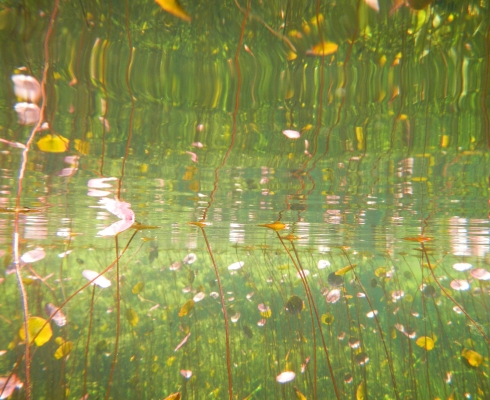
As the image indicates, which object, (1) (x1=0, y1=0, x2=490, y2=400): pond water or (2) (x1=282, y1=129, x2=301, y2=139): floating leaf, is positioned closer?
(1) (x1=0, y1=0, x2=490, y2=400): pond water

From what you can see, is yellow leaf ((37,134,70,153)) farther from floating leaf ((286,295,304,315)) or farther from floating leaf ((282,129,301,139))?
floating leaf ((286,295,304,315))

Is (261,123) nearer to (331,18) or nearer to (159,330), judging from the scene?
(331,18)

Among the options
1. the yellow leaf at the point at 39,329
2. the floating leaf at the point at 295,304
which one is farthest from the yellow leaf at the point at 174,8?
the floating leaf at the point at 295,304

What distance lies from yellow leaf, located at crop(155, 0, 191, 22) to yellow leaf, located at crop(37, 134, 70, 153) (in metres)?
2.53

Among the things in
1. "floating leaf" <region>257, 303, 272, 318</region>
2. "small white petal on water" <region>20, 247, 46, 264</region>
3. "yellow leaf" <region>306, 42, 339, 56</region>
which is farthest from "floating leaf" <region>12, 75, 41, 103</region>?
"floating leaf" <region>257, 303, 272, 318</region>

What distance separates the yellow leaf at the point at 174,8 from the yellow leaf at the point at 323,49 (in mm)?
996

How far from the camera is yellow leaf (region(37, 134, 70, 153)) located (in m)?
4.01

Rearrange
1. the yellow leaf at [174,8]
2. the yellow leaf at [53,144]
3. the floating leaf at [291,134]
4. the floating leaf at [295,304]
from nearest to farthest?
the yellow leaf at [174,8], the floating leaf at [291,134], the yellow leaf at [53,144], the floating leaf at [295,304]

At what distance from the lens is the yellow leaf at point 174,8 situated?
6.64ft

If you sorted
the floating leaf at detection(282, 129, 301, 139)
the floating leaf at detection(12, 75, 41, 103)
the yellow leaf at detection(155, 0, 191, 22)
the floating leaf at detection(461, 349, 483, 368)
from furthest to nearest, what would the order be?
the floating leaf at detection(461, 349, 483, 368) < the floating leaf at detection(282, 129, 301, 139) < the floating leaf at detection(12, 75, 41, 103) < the yellow leaf at detection(155, 0, 191, 22)

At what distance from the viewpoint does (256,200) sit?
7.02m

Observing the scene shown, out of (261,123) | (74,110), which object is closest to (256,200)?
(261,123)

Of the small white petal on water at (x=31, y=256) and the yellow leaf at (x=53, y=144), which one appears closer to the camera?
the yellow leaf at (x=53, y=144)

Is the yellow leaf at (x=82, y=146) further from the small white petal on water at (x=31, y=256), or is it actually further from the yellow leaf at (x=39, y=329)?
the yellow leaf at (x=39, y=329)
